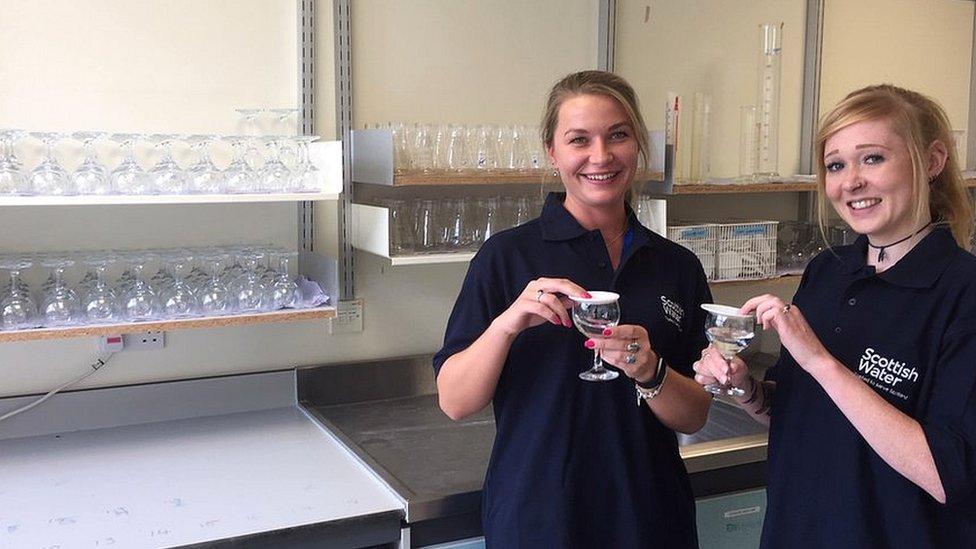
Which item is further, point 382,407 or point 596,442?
point 382,407

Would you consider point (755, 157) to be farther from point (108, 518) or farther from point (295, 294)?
point (108, 518)

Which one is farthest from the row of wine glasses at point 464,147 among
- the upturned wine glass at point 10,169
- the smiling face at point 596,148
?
the upturned wine glass at point 10,169

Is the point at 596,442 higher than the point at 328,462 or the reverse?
higher

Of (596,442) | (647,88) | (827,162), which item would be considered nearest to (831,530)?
(596,442)

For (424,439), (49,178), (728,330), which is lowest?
(424,439)

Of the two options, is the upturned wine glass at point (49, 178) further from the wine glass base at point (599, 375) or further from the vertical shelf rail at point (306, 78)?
the wine glass base at point (599, 375)

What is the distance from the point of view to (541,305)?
1.48 m

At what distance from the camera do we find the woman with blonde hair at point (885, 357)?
1370 mm

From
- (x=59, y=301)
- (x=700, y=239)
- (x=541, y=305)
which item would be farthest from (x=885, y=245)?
(x=59, y=301)

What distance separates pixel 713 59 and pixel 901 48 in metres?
0.96

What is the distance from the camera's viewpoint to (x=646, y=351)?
1.54 m

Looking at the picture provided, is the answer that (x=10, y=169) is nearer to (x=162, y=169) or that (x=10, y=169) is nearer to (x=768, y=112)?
(x=162, y=169)

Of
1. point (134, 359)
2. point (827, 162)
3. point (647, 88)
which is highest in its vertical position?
point (647, 88)

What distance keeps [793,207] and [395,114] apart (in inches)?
65.4
